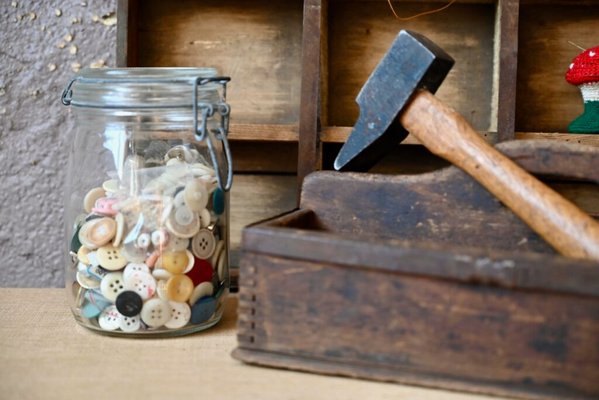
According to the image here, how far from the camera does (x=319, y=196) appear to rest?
82cm

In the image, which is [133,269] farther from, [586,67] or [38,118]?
[586,67]

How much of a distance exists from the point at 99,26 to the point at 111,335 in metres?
0.54

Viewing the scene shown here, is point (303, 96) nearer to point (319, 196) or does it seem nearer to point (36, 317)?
point (319, 196)

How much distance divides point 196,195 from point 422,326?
0.99 feet

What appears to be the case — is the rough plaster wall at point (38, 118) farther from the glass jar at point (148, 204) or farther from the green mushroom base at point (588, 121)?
the green mushroom base at point (588, 121)

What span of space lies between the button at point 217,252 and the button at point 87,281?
0.13 m

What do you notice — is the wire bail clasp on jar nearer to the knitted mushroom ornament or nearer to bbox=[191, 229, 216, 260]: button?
bbox=[191, 229, 216, 260]: button

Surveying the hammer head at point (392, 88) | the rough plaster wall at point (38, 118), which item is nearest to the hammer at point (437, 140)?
the hammer head at point (392, 88)

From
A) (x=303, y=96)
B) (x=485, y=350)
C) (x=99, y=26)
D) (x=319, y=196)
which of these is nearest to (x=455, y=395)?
(x=485, y=350)

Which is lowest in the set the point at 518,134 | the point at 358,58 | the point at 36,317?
the point at 36,317

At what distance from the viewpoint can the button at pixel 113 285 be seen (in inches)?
30.4

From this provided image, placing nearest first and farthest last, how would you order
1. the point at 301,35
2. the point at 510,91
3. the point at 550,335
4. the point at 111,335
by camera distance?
1. the point at 550,335
2. the point at 111,335
3. the point at 510,91
4. the point at 301,35

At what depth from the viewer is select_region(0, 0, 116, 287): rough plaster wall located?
1.10m

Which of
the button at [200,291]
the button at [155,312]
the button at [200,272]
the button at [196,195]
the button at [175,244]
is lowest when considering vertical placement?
the button at [155,312]
